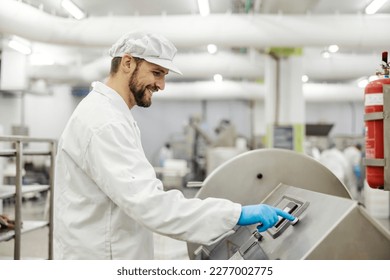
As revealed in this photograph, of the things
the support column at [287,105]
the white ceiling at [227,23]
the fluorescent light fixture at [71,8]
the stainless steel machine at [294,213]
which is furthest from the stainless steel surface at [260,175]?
the support column at [287,105]

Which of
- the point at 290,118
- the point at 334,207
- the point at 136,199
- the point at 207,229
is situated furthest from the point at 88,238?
the point at 290,118

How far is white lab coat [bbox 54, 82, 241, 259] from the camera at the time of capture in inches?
38.1

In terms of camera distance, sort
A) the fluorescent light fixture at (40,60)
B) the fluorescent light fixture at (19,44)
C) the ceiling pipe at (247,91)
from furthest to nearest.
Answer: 1. the ceiling pipe at (247,91)
2. the fluorescent light fixture at (40,60)
3. the fluorescent light fixture at (19,44)

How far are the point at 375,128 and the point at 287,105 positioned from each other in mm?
3138

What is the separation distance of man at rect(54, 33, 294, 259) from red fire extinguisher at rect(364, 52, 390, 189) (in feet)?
0.88

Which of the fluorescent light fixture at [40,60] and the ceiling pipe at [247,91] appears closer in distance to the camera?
the fluorescent light fixture at [40,60]

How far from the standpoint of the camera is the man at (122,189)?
972mm

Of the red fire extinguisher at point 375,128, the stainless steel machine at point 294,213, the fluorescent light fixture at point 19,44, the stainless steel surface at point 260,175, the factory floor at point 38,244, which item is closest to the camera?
the stainless steel machine at point 294,213

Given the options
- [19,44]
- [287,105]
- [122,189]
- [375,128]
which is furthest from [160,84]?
[19,44]

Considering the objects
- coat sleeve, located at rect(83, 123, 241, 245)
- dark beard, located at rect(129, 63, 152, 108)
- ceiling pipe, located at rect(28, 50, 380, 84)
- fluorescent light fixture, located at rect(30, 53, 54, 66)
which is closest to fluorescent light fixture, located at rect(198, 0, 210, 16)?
ceiling pipe, located at rect(28, 50, 380, 84)

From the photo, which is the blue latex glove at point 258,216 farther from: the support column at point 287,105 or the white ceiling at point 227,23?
the support column at point 287,105

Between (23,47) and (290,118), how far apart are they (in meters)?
3.02

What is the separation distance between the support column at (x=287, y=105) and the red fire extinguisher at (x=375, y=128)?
121 inches
